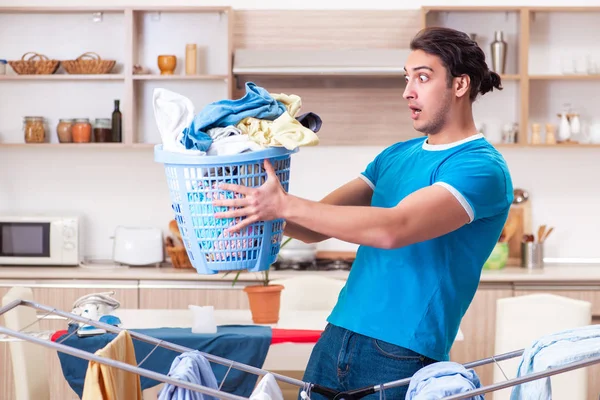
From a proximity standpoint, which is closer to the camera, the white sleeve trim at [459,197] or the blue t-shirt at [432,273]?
the white sleeve trim at [459,197]

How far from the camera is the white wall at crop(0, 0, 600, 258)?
5.33 meters

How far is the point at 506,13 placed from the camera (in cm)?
523

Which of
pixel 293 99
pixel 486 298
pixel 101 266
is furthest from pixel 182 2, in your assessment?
pixel 293 99

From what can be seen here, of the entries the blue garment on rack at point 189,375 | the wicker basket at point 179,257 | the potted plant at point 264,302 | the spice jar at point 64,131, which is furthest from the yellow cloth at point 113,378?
the spice jar at point 64,131

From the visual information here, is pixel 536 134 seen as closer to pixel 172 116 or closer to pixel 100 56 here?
pixel 100 56

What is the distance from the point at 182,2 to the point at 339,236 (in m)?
4.01

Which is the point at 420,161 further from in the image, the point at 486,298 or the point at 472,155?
the point at 486,298

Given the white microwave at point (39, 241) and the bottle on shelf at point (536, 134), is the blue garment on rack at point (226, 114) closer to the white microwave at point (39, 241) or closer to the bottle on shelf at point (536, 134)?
the white microwave at point (39, 241)

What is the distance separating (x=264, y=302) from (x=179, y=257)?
1.63 metres

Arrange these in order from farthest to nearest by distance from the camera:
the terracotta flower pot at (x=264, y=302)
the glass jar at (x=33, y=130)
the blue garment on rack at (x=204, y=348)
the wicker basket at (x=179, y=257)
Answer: the glass jar at (x=33, y=130), the wicker basket at (x=179, y=257), the terracotta flower pot at (x=264, y=302), the blue garment on rack at (x=204, y=348)

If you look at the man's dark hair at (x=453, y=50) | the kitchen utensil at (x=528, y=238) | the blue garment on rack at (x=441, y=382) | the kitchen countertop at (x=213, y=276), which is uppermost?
the man's dark hair at (x=453, y=50)

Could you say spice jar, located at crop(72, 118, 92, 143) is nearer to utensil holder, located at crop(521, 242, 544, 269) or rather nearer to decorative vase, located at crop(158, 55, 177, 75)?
decorative vase, located at crop(158, 55, 177, 75)

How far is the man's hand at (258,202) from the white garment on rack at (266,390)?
0.32 meters

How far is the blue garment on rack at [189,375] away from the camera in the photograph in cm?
153
